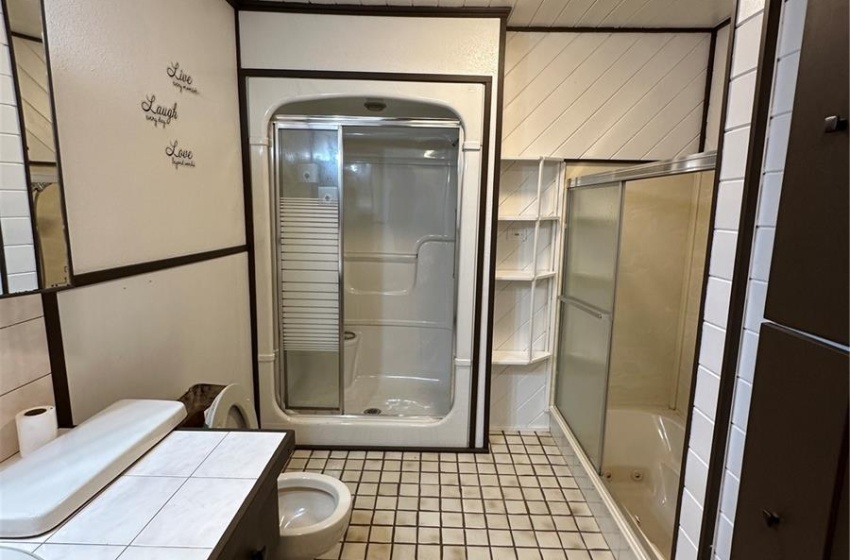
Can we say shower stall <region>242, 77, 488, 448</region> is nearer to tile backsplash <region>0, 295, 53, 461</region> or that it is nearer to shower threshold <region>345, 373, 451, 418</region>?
shower threshold <region>345, 373, 451, 418</region>

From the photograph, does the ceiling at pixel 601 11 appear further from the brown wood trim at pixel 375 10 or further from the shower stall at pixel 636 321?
the shower stall at pixel 636 321

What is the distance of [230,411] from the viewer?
65.9 inches

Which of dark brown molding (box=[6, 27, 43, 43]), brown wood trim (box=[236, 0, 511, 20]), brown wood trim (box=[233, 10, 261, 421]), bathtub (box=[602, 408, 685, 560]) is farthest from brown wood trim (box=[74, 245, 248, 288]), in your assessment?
bathtub (box=[602, 408, 685, 560])

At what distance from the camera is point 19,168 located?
961 millimetres

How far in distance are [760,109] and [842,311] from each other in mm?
512

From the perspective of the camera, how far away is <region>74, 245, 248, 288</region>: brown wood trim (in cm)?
124

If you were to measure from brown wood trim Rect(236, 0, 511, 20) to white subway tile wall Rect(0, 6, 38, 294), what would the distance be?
149 cm

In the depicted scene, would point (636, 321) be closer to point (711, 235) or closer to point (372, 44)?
point (711, 235)

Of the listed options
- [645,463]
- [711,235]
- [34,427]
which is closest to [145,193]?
[34,427]

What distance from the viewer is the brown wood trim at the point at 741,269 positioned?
0.95 meters

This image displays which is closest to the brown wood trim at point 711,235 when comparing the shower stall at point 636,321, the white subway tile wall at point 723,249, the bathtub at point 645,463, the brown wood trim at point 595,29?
the white subway tile wall at point 723,249

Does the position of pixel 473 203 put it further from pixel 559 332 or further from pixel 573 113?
pixel 559 332

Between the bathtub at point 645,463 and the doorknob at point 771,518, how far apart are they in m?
1.03

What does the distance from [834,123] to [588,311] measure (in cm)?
174
